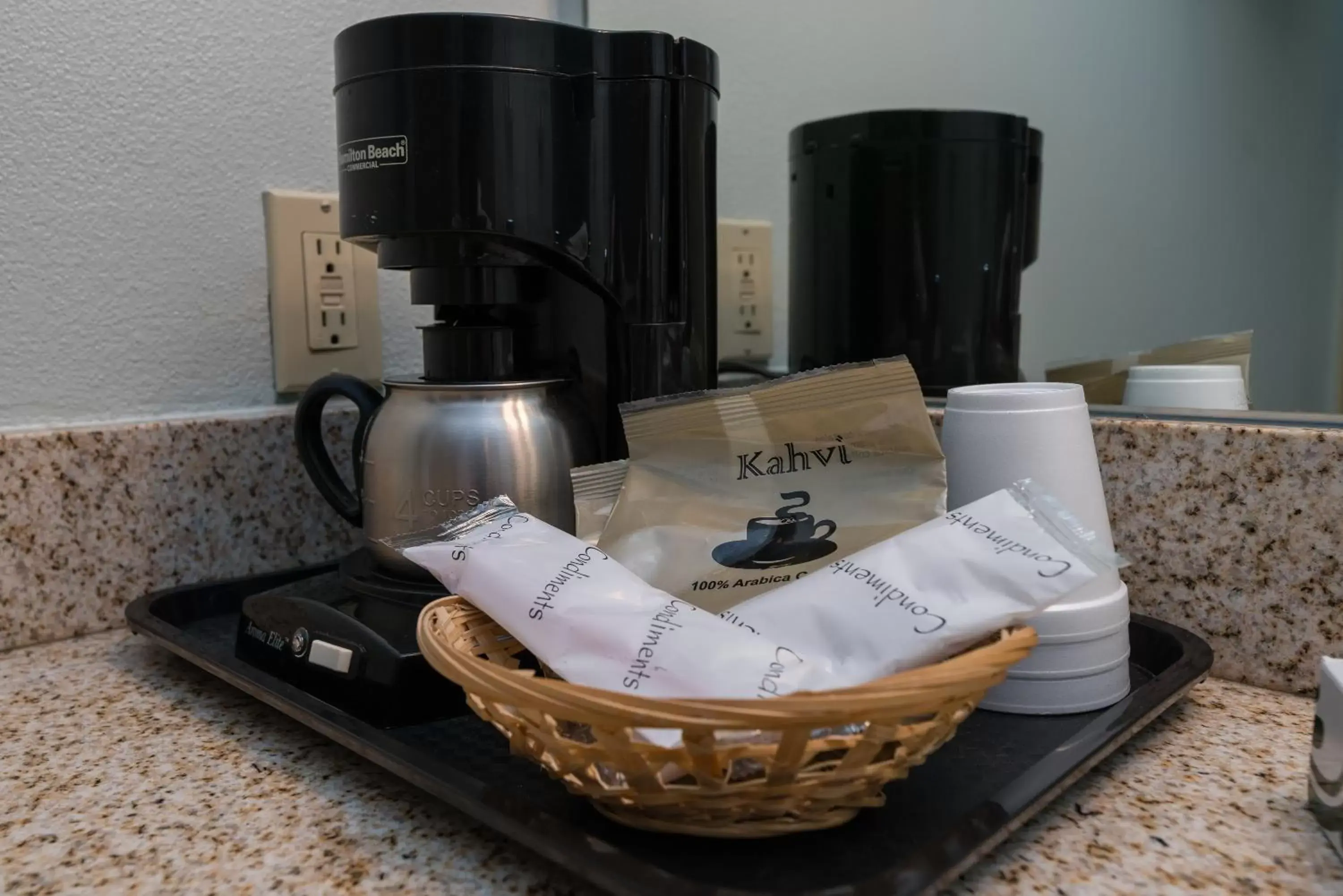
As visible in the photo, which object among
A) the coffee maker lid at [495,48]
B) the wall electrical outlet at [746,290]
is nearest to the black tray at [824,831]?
the coffee maker lid at [495,48]

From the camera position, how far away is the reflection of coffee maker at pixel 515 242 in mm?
542

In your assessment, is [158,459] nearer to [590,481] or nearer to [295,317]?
[295,317]

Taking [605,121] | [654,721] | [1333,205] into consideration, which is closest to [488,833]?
[654,721]

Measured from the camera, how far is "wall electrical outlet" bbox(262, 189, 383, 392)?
0.73 m

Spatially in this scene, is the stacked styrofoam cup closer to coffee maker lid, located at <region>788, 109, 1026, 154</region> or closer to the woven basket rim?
the woven basket rim

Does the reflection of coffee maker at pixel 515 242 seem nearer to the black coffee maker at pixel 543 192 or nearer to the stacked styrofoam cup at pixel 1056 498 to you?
the black coffee maker at pixel 543 192

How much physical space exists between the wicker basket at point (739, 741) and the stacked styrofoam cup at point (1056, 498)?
12 cm

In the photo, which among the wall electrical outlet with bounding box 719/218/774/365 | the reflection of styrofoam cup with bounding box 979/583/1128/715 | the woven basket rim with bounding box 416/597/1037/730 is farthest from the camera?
the wall electrical outlet with bounding box 719/218/774/365

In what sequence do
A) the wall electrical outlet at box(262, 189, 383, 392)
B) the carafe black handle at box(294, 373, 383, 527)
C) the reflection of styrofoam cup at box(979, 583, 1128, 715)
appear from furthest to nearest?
the wall electrical outlet at box(262, 189, 383, 392) < the carafe black handle at box(294, 373, 383, 527) < the reflection of styrofoam cup at box(979, 583, 1128, 715)

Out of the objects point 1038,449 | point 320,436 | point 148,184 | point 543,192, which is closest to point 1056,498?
point 1038,449

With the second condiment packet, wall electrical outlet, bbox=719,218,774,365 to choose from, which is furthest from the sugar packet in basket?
wall electrical outlet, bbox=719,218,774,365

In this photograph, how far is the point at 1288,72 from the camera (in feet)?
2.13

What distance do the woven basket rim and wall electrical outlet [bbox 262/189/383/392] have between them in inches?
17.4

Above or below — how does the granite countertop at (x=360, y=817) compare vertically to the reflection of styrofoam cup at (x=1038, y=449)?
below
